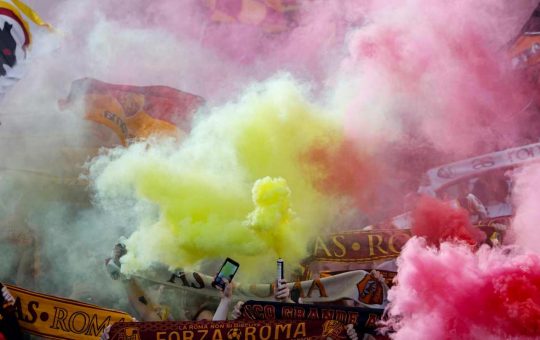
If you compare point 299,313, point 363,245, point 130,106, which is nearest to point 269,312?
point 299,313

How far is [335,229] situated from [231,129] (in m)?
1.56

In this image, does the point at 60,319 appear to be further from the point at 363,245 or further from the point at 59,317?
the point at 363,245

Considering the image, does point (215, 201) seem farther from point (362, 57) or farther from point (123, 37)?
point (123, 37)

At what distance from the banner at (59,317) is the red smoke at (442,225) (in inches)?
119

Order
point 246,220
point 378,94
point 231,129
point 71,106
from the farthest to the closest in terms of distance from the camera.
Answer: point 71,106, point 378,94, point 231,129, point 246,220

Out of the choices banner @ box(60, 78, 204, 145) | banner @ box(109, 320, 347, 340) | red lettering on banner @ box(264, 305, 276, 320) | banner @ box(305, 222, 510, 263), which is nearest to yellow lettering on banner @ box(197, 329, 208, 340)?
banner @ box(109, 320, 347, 340)

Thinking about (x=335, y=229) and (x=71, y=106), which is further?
(x=71, y=106)

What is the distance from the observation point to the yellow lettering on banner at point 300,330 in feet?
16.5

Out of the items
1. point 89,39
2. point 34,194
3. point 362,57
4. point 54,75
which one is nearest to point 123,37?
point 89,39

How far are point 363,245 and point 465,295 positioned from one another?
226 cm

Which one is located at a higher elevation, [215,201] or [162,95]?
[162,95]

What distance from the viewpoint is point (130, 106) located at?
8461mm

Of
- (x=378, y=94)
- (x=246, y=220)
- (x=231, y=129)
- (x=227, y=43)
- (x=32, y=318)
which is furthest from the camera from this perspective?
(x=227, y=43)

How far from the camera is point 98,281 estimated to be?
24.0ft
